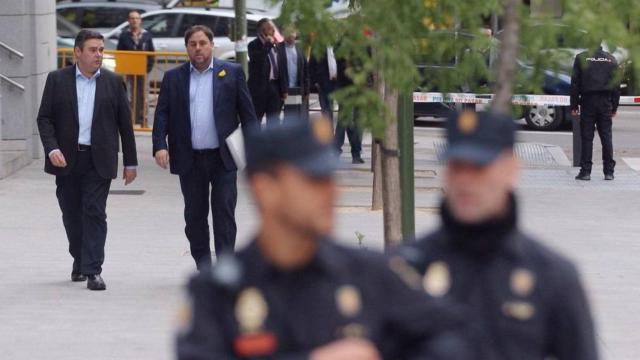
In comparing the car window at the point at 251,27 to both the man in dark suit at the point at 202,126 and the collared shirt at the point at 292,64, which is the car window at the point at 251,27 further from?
the man in dark suit at the point at 202,126

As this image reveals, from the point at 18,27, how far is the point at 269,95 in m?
3.10

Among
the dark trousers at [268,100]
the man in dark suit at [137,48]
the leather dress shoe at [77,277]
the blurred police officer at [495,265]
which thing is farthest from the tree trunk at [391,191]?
the man in dark suit at [137,48]

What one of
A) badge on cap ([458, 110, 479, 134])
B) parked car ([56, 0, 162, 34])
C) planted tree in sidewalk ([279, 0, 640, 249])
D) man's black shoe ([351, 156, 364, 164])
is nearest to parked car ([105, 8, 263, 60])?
parked car ([56, 0, 162, 34])

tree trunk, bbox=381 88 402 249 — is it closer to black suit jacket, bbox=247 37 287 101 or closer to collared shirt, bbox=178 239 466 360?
collared shirt, bbox=178 239 466 360

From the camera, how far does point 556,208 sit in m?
13.9

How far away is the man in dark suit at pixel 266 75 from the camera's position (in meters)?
17.3

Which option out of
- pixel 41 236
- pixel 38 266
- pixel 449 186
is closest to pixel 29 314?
pixel 38 266

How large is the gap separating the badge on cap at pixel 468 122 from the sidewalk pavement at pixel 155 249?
1.54 meters

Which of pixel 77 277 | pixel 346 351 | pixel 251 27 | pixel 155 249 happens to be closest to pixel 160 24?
pixel 251 27

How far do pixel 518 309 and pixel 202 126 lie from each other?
607 centimetres

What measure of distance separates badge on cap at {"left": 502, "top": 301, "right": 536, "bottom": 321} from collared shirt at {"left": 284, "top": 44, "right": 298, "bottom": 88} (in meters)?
14.5

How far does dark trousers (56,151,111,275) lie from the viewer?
9344mm

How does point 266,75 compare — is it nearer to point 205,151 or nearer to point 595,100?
point 595,100

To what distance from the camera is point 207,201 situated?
9242 mm
